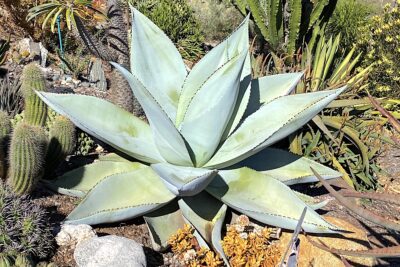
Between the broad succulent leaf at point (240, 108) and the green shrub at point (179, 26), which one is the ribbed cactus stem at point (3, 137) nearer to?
the broad succulent leaf at point (240, 108)

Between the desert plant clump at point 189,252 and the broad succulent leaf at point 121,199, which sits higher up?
the broad succulent leaf at point 121,199

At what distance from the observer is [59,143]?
297 centimetres

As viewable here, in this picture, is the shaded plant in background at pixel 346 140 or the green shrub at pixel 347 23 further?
the green shrub at pixel 347 23

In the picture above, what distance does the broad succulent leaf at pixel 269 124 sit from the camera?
103 inches

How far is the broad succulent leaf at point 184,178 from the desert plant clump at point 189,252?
0.21m

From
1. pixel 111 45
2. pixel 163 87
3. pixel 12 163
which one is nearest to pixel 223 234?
pixel 163 87

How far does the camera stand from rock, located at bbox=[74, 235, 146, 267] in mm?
2295

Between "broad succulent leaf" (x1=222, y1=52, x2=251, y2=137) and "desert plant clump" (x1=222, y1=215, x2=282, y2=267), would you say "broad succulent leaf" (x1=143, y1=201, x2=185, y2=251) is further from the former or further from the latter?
"broad succulent leaf" (x1=222, y1=52, x2=251, y2=137)

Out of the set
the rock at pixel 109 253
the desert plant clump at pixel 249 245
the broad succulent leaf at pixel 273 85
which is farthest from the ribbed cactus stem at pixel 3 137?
the broad succulent leaf at pixel 273 85

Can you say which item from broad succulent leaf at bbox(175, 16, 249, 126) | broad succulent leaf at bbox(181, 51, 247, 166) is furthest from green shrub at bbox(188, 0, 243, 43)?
broad succulent leaf at bbox(181, 51, 247, 166)

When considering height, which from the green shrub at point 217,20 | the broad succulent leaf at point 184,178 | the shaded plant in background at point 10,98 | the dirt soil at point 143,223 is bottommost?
the green shrub at point 217,20

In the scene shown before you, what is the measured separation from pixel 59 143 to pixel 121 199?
65 centimetres

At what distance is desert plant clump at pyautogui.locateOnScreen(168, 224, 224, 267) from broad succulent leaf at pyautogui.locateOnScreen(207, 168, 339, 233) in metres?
0.26

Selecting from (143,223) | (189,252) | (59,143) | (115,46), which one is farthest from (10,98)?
(189,252)
